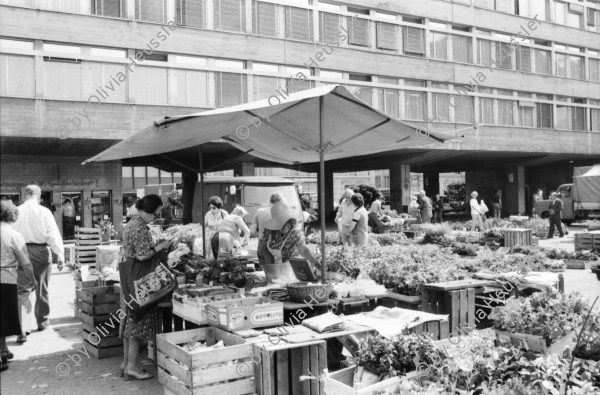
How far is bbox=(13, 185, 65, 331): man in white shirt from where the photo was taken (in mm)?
7914

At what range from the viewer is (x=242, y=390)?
15.4 feet

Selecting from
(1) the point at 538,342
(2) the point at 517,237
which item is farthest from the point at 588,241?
(1) the point at 538,342

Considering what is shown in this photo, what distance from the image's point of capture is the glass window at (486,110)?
36719 millimetres

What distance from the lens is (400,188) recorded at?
35656mm

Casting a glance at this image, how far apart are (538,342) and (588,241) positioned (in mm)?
13203

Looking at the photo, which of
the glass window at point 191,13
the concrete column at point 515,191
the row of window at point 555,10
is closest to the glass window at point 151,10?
the glass window at point 191,13

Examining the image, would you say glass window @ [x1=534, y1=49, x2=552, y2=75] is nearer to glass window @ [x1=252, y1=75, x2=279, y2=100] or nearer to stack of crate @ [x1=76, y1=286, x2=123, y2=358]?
glass window @ [x1=252, y1=75, x2=279, y2=100]

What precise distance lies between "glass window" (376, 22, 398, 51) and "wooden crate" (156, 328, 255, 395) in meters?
30.0

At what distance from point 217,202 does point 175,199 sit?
76.9 feet

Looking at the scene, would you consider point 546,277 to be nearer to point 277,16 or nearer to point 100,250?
point 100,250

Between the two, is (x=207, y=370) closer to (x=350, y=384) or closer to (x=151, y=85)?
(x=350, y=384)

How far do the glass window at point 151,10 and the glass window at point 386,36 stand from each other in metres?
12.1

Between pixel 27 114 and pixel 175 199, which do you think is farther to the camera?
pixel 175 199

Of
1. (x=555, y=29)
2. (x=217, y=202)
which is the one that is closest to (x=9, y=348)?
(x=217, y=202)
